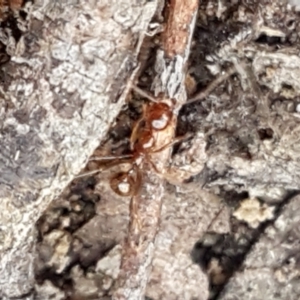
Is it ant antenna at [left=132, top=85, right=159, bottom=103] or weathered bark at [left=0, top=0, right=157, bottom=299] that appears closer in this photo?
weathered bark at [left=0, top=0, right=157, bottom=299]

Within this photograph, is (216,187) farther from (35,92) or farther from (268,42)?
(35,92)

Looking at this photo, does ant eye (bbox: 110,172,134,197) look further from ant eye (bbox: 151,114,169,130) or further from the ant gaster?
ant eye (bbox: 151,114,169,130)

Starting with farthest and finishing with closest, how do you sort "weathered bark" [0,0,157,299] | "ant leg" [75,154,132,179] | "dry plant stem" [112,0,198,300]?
"ant leg" [75,154,132,179] < "dry plant stem" [112,0,198,300] < "weathered bark" [0,0,157,299]

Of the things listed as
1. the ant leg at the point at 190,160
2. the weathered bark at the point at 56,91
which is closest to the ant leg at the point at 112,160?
the ant leg at the point at 190,160

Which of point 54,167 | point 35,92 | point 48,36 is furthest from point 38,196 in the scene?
point 48,36

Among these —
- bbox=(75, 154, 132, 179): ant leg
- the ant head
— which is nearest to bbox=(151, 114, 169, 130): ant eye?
the ant head

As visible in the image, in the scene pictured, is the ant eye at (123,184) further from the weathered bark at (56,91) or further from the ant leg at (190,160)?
the weathered bark at (56,91)

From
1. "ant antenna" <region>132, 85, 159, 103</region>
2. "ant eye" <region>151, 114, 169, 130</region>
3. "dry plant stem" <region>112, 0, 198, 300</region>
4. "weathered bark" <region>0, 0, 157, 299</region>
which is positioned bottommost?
"dry plant stem" <region>112, 0, 198, 300</region>
